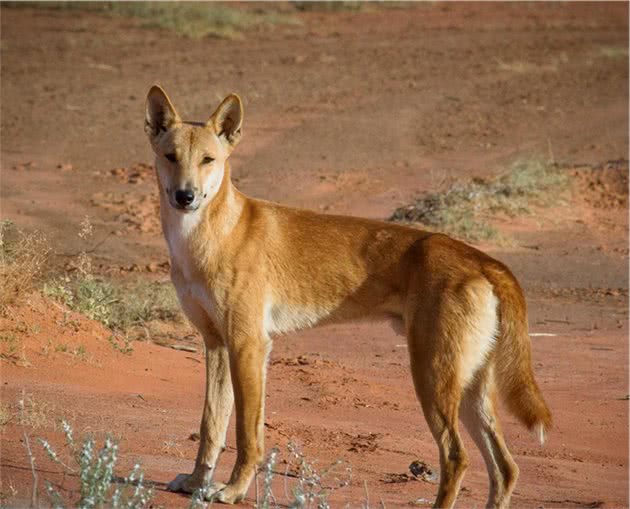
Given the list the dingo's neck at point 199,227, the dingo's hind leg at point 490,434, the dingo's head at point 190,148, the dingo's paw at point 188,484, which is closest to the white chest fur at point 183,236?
the dingo's neck at point 199,227

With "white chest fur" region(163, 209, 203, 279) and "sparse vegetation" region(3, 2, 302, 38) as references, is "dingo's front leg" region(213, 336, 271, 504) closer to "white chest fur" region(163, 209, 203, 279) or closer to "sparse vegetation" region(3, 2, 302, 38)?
"white chest fur" region(163, 209, 203, 279)

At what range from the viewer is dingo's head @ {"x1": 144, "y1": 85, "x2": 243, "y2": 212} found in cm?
635

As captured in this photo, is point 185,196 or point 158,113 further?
point 158,113

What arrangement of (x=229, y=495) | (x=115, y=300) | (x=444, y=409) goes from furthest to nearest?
(x=115, y=300), (x=229, y=495), (x=444, y=409)

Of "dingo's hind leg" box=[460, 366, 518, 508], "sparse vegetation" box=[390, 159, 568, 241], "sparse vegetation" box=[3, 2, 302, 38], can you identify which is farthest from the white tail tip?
"sparse vegetation" box=[3, 2, 302, 38]

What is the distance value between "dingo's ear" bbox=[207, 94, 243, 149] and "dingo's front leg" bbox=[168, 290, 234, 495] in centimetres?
92

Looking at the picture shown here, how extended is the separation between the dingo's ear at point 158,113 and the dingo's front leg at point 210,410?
0.95 m

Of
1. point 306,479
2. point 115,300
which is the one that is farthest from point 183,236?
point 115,300

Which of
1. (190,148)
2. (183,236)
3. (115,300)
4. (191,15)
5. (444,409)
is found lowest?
(115,300)

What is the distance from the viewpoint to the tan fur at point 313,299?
6.25 m

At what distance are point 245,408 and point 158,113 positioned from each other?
166cm

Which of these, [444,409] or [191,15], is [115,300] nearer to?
[444,409]

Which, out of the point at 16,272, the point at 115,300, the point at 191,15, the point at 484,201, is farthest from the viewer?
the point at 191,15

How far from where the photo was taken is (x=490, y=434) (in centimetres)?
650
